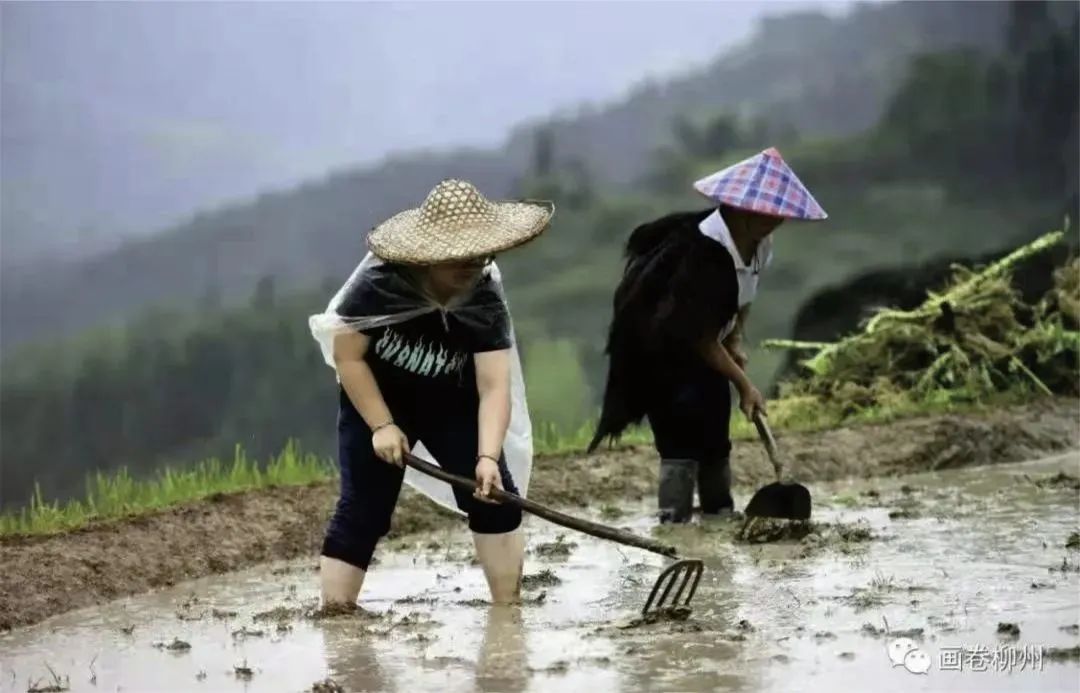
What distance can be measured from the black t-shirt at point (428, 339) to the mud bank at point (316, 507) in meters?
1.38

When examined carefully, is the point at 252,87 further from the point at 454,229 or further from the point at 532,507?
the point at 532,507

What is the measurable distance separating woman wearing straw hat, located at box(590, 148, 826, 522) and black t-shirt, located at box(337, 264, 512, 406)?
1.61m

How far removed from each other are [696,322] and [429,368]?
5.63 ft

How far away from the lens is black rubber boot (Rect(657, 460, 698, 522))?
265 inches

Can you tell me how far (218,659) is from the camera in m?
4.47

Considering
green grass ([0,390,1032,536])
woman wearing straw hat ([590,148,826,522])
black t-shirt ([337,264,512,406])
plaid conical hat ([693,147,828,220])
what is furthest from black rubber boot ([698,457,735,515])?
black t-shirt ([337,264,512,406])

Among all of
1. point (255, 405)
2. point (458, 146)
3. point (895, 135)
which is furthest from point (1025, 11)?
point (255, 405)

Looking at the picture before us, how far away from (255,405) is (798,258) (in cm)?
386

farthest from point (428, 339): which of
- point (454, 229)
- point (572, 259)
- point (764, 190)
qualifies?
point (572, 259)

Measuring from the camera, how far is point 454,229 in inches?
188

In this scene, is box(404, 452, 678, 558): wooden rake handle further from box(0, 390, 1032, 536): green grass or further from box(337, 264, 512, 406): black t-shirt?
box(0, 390, 1032, 536): green grass

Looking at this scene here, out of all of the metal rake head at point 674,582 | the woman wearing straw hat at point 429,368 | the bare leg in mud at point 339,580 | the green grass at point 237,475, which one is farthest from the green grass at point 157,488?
the metal rake head at point 674,582

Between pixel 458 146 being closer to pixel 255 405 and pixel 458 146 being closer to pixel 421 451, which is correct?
pixel 255 405

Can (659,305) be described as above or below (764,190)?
below
